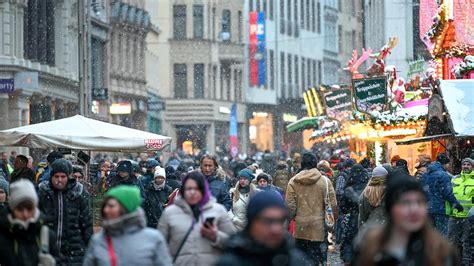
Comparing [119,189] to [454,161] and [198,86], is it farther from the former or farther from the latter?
[198,86]

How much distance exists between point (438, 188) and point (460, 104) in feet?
22.8

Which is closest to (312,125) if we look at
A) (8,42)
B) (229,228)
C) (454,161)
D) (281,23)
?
(8,42)

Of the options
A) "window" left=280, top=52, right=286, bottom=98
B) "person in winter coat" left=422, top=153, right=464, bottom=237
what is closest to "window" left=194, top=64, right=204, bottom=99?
"window" left=280, top=52, right=286, bottom=98

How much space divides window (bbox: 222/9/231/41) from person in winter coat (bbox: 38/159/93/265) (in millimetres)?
61838

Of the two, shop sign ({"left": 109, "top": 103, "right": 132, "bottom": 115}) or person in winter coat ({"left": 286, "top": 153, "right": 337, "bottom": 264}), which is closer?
person in winter coat ({"left": 286, "top": 153, "right": 337, "bottom": 264})

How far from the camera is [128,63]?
60.8 meters

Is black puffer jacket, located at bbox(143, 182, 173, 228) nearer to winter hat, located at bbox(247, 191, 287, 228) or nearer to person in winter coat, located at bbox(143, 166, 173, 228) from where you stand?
person in winter coat, located at bbox(143, 166, 173, 228)

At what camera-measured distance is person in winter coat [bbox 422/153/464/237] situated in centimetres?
1866

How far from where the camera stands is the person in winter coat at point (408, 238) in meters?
7.30

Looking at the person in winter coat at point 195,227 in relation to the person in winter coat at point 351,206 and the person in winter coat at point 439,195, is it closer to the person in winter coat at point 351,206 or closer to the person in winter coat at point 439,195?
the person in winter coat at point 351,206

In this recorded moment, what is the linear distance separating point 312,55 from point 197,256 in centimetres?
8356

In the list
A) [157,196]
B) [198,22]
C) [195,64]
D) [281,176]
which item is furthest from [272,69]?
[157,196]

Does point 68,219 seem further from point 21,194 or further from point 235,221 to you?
Result: point 235,221

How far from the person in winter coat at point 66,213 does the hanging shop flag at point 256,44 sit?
65.0 meters
